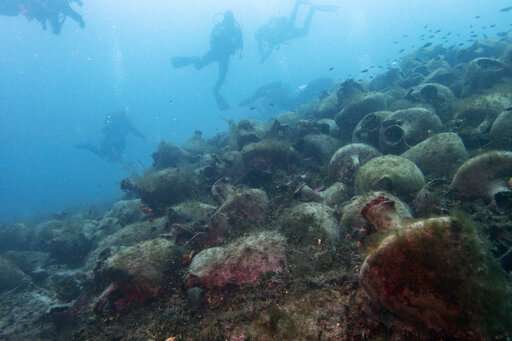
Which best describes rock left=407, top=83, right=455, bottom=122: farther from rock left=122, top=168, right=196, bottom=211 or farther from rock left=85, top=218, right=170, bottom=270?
rock left=85, top=218, right=170, bottom=270

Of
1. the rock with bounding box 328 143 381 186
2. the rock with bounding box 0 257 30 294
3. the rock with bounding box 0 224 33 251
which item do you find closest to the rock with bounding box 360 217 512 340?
the rock with bounding box 328 143 381 186

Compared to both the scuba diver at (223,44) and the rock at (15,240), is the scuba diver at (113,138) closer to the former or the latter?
the scuba diver at (223,44)

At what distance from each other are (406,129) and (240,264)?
21.0 feet

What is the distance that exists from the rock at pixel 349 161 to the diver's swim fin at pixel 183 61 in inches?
1213

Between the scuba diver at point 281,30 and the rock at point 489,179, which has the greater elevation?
the scuba diver at point 281,30

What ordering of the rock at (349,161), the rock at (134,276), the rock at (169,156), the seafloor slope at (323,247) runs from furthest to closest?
the rock at (169,156) < the rock at (349,161) < the rock at (134,276) < the seafloor slope at (323,247)

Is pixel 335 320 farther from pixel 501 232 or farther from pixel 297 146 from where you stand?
pixel 297 146

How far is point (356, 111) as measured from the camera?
450 inches

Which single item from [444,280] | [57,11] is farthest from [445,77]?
[57,11]

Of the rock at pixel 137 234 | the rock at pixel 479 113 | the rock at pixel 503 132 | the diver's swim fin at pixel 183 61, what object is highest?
the diver's swim fin at pixel 183 61

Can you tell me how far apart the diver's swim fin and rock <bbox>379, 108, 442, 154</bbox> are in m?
30.6

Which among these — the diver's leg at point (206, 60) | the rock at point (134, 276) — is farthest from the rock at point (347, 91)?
the diver's leg at point (206, 60)

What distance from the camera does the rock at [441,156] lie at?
708 cm

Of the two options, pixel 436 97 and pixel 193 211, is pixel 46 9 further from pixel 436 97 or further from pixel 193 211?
pixel 436 97
